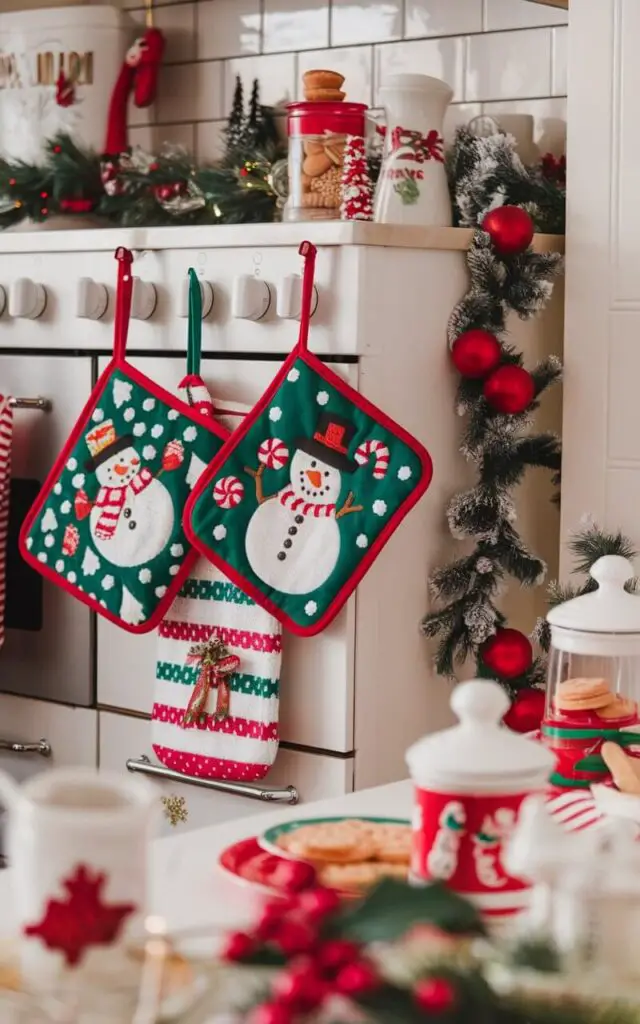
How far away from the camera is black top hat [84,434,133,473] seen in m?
2.32

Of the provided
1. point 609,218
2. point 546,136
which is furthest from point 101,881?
point 546,136

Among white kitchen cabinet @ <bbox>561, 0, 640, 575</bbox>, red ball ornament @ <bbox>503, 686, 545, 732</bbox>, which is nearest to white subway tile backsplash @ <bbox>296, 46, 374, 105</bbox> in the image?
white kitchen cabinet @ <bbox>561, 0, 640, 575</bbox>

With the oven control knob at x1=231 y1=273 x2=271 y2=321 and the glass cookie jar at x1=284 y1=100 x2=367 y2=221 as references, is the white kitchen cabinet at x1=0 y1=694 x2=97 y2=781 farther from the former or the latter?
the glass cookie jar at x1=284 y1=100 x2=367 y2=221

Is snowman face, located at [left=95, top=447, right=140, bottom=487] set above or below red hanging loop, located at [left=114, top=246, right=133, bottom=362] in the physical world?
below

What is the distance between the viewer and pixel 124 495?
7.58 feet

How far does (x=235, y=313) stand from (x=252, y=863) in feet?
Result: 3.83

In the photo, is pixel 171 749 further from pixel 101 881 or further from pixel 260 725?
pixel 101 881

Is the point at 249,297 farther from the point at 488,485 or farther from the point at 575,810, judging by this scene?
the point at 575,810

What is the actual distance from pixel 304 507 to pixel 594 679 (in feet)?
2.53

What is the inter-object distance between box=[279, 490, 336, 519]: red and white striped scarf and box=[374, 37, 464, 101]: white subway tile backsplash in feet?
2.95

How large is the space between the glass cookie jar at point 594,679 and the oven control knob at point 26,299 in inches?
49.3

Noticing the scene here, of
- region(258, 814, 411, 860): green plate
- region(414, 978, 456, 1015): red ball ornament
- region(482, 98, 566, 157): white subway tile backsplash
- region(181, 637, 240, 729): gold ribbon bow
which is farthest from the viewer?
region(482, 98, 566, 157): white subway tile backsplash

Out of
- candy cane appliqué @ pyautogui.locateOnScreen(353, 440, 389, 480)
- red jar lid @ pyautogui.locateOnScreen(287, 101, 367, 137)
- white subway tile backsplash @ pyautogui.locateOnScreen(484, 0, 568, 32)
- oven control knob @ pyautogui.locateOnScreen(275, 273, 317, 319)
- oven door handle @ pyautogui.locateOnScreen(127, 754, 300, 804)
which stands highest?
white subway tile backsplash @ pyautogui.locateOnScreen(484, 0, 568, 32)

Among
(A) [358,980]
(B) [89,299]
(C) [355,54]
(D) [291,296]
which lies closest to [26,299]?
(B) [89,299]
